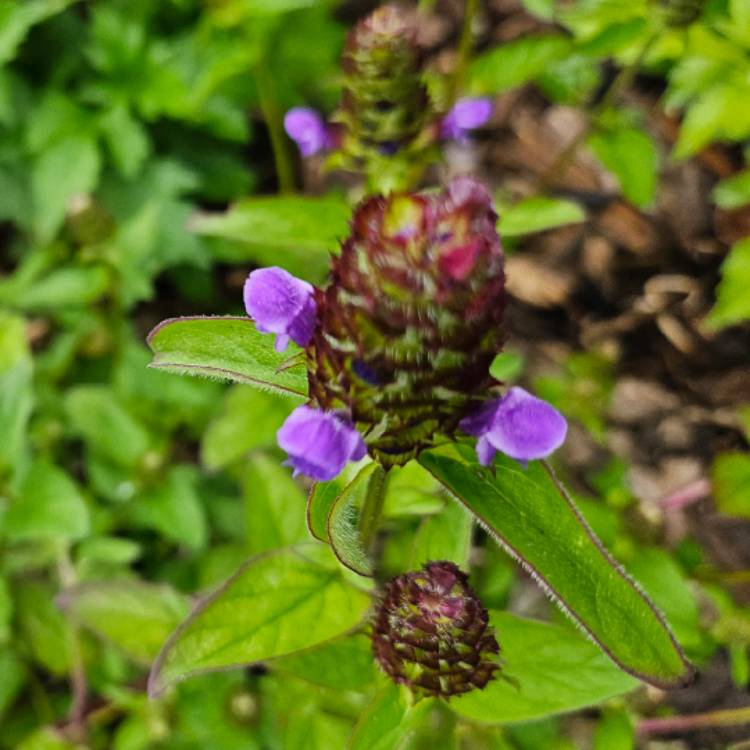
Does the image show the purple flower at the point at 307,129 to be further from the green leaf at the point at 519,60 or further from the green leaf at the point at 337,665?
the green leaf at the point at 337,665

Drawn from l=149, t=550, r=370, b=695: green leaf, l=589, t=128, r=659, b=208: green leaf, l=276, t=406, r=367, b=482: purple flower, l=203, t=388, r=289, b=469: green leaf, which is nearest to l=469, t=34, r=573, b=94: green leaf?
l=589, t=128, r=659, b=208: green leaf

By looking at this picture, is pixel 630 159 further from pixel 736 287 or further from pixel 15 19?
pixel 15 19

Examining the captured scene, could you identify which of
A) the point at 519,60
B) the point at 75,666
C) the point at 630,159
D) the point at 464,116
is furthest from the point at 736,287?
the point at 75,666

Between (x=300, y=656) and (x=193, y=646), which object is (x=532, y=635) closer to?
(x=300, y=656)

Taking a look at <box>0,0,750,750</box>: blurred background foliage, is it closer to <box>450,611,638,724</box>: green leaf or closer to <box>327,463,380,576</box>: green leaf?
<box>450,611,638,724</box>: green leaf

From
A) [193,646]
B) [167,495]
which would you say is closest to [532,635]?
[193,646]

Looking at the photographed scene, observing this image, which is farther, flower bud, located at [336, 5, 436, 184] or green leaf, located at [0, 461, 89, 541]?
green leaf, located at [0, 461, 89, 541]
